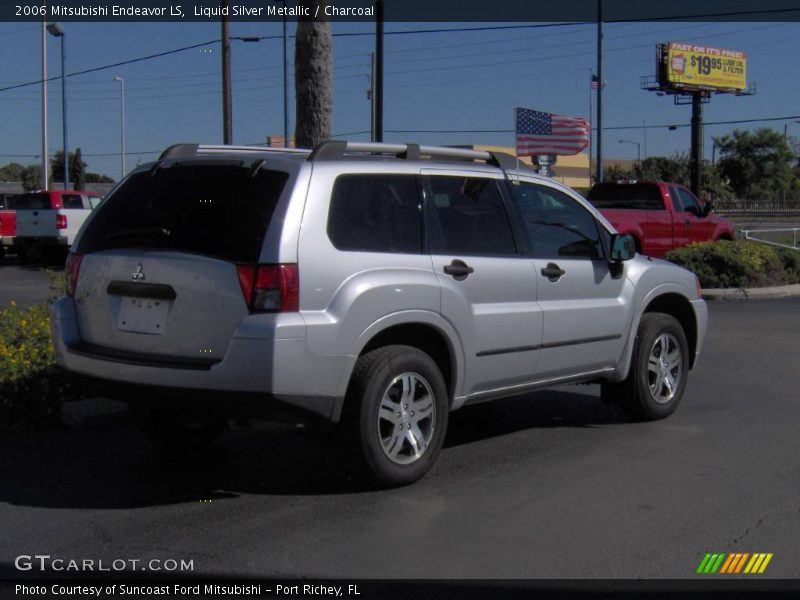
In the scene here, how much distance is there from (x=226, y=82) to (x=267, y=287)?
2161 centimetres

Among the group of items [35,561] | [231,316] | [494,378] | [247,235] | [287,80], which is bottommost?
[35,561]

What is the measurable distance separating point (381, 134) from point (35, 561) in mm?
20891

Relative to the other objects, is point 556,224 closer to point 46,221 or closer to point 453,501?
point 453,501

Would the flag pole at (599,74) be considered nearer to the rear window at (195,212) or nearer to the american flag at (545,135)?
the american flag at (545,135)

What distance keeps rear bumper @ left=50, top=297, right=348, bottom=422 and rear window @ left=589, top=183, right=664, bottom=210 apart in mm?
15808

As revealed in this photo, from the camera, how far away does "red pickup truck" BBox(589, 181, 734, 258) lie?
19625 mm

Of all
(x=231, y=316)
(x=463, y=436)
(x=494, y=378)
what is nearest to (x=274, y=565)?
(x=231, y=316)

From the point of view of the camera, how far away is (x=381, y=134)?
24922 millimetres

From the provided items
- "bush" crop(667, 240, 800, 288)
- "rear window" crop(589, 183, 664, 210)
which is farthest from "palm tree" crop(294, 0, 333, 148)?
"rear window" crop(589, 183, 664, 210)

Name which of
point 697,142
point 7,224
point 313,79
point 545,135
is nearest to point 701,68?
point 697,142

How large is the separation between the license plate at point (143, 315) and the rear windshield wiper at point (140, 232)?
1.22 feet

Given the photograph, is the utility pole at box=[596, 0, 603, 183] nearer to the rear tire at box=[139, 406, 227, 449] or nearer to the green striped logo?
the rear tire at box=[139, 406, 227, 449]

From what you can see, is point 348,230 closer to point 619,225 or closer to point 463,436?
point 463,436

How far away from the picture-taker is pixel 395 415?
575 cm
